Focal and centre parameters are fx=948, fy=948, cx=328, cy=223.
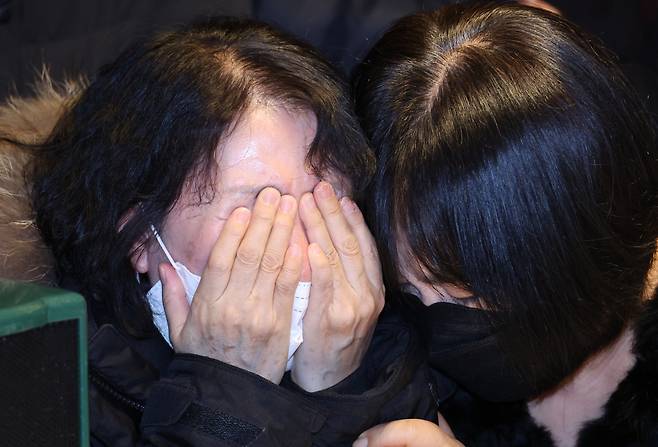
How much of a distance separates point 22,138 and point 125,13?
62 centimetres

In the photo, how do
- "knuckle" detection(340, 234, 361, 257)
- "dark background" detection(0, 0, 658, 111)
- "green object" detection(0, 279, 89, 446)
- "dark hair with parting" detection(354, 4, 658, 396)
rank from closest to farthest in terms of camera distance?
"green object" detection(0, 279, 89, 446) < "dark hair with parting" detection(354, 4, 658, 396) < "knuckle" detection(340, 234, 361, 257) < "dark background" detection(0, 0, 658, 111)

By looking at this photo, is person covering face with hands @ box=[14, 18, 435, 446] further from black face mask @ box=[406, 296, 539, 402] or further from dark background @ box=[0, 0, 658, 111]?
dark background @ box=[0, 0, 658, 111]

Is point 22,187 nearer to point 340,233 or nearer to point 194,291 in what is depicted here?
point 194,291

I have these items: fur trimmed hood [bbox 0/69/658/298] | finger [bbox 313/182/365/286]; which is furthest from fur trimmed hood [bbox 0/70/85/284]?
finger [bbox 313/182/365/286]

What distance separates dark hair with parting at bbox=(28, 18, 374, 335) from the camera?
143 cm

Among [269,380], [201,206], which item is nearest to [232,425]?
[269,380]

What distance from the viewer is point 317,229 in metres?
1.44

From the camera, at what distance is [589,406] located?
171cm

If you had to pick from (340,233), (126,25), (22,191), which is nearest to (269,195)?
(340,233)

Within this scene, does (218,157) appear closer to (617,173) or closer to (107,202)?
(107,202)

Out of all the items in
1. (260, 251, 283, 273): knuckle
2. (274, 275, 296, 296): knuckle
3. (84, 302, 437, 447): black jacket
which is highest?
(260, 251, 283, 273): knuckle

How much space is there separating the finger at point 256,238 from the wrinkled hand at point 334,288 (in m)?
0.06

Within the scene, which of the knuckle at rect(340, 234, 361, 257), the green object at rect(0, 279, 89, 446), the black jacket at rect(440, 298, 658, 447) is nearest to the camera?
the green object at rect(0, 279, 89, 446)

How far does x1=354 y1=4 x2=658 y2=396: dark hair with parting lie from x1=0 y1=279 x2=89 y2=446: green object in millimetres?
643
